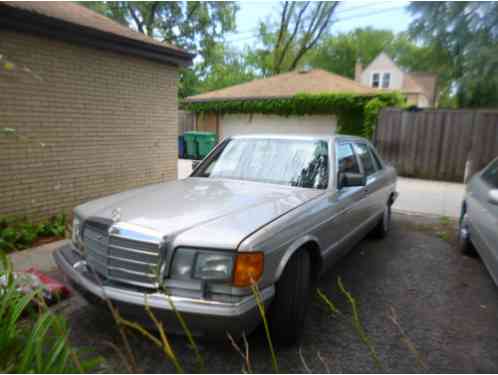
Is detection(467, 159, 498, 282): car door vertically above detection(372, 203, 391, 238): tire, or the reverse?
detection(467, 159, 498, 282): car door

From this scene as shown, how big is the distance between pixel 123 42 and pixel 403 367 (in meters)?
5.89

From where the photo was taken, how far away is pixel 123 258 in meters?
2.15

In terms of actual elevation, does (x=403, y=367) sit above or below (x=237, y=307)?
below

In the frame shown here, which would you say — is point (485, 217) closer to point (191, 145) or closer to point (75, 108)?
point (75, 108)

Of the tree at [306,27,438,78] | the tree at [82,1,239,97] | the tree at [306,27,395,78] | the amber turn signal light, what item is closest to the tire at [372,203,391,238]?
the amber turn signal light

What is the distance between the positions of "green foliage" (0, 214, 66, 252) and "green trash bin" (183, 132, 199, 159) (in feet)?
34.3

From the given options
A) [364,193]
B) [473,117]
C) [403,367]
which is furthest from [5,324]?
[473,117]

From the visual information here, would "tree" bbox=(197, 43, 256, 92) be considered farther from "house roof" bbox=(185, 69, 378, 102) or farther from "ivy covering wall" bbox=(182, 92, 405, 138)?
"ivy covering wall" bbox=(182, 92, 405, 138)

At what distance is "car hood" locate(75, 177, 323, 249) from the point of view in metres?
2.08

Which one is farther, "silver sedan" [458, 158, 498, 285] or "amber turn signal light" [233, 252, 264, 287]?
"silver sedan" [458, 158, 498, 285]

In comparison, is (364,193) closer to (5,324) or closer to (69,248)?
(69,248)

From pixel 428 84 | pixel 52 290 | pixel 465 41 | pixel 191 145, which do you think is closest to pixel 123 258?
pixel 52 290

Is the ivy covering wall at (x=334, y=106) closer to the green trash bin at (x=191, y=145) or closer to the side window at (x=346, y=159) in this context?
the green trash bin at (x=191, y=145)

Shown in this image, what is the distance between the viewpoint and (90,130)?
5.49 metres
